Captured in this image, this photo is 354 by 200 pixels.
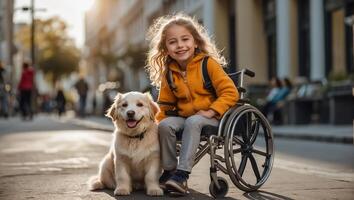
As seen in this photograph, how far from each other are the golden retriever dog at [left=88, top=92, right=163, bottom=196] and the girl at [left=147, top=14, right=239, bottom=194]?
9 cm

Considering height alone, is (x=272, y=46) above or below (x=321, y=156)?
above

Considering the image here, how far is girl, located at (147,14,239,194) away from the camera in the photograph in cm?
589

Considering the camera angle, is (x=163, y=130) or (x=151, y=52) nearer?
(x=163, y=130)

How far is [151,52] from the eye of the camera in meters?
6.62

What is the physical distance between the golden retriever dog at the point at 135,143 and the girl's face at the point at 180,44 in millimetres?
450

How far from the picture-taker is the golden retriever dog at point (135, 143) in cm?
595

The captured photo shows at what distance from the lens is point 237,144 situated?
6.34 metres

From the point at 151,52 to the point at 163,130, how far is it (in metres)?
0.90

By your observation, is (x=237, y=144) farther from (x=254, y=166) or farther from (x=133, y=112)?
(x=133, y=112)

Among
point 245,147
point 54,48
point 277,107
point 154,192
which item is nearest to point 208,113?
point 245,147

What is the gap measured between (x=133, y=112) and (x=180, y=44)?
762 mm

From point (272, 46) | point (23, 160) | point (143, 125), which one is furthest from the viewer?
point (272, 46)

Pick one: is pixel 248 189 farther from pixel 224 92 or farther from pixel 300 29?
pixel 300 29

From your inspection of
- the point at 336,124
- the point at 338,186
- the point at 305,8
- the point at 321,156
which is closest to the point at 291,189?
the point at 338,186
